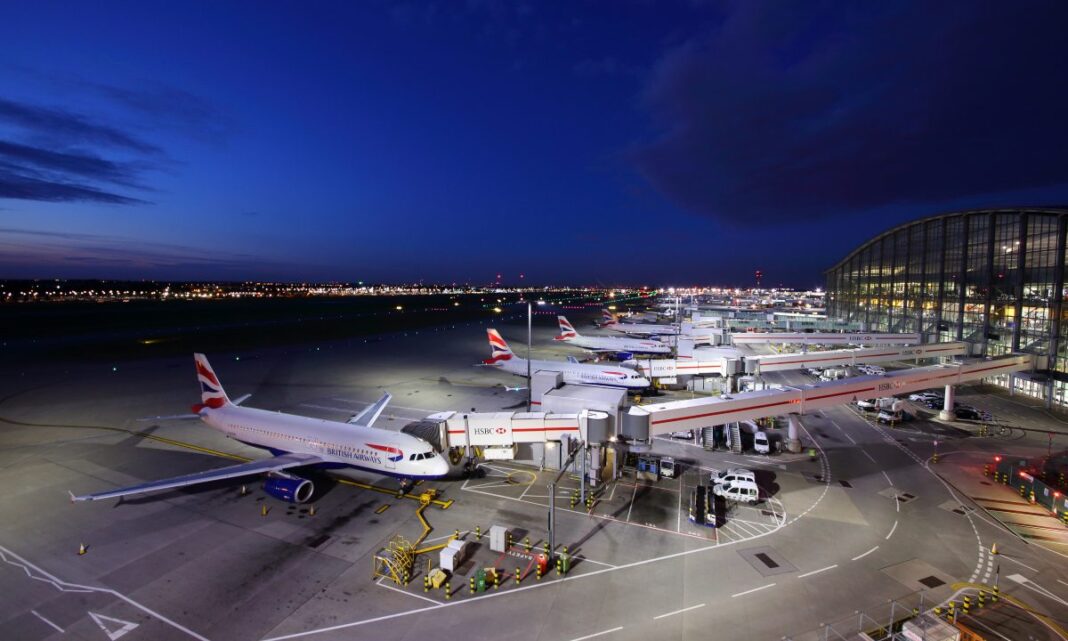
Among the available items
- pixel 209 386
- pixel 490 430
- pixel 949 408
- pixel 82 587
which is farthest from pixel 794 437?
pixel 209 386

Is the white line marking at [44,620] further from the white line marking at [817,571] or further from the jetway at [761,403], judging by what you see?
the white line marking at [817,571]

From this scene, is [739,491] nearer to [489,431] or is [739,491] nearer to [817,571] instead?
[817,571]

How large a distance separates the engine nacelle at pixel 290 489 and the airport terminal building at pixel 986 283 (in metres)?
77.7

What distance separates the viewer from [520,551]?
23297 millimetres

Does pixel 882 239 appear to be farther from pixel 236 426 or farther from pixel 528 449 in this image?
pixel 236 426

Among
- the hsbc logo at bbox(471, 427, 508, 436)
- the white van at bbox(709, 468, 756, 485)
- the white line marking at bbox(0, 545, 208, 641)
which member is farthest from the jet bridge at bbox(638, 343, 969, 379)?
the white line marking at bbox(0, 545, 208, 641)

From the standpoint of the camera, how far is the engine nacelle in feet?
89.7

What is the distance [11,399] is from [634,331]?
4004 inches

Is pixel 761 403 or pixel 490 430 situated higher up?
pixel 761 403

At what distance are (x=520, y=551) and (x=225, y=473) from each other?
59.3 ft

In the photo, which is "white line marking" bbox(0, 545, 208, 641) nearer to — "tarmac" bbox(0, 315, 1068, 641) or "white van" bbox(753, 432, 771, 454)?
"tarmac" bbox(0, 315, 1068, 641)

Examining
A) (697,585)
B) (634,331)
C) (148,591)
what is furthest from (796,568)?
(634,331)

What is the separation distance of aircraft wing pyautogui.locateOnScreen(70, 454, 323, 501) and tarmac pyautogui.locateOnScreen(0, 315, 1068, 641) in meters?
2.23

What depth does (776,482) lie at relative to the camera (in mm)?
32281
